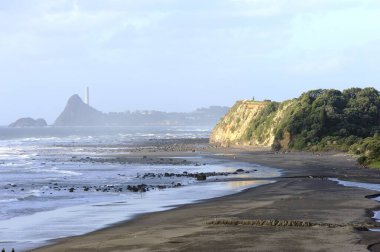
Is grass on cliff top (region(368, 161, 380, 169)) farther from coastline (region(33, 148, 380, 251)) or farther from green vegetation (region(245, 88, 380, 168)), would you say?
green vegetation (region(245, 88, 380, 168))

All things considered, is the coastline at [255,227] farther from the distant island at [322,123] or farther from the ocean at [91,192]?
the distant island at [322,123]

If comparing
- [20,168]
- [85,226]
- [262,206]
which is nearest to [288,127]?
[20,168]

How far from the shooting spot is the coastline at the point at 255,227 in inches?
970

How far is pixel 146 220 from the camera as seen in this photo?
33594 mm

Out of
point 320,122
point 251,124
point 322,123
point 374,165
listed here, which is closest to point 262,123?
point 251,124

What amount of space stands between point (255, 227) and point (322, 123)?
75307 mm

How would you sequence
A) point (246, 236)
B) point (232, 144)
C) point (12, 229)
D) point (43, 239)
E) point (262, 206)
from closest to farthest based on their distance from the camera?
point (246, 236)
point (43, 239)
point (12, 229)
point (262, 206)
point (232, 144)

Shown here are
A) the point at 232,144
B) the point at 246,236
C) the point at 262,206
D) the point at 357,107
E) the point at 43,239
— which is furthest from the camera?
the point at 232,144

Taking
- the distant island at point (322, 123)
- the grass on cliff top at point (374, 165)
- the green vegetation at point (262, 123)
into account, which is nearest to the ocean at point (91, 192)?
the grass on cliff top at point (374, 165)

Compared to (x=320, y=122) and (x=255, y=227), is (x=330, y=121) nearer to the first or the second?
(x=320, y=122)

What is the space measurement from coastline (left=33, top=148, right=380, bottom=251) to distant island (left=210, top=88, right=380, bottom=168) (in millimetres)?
39490

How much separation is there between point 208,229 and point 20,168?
5758cm

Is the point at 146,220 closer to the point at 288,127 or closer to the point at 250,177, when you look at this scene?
the point at 250,177

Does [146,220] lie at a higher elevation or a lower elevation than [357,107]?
lower
